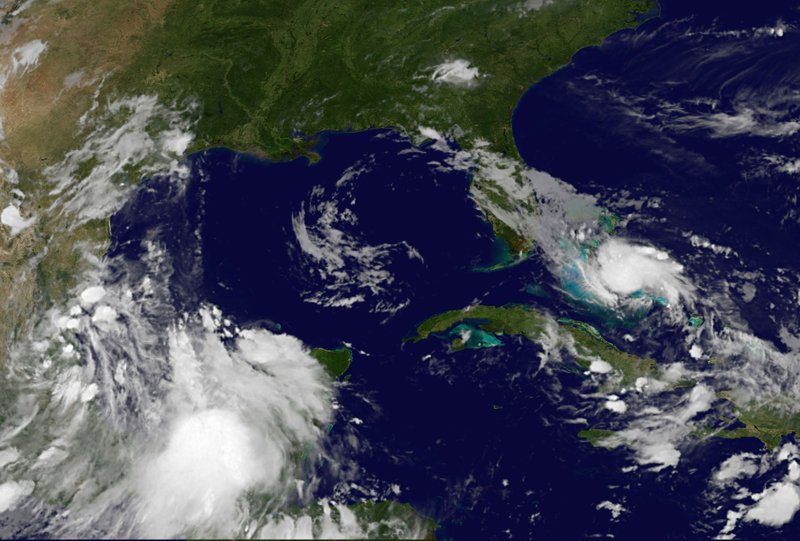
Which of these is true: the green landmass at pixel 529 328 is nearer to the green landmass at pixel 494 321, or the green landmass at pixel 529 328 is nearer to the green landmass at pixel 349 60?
the green landmass at pixel 494 321

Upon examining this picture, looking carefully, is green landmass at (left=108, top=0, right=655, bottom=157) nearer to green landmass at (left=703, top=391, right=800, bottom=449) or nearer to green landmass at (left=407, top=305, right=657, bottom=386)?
green landmass at (left=407, top=305, right=657, bottom=386)

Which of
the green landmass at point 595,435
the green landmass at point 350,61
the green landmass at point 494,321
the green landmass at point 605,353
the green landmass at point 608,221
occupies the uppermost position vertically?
the green landmass at point 350,61

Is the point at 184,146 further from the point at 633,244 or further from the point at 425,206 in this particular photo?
the point at 633,244

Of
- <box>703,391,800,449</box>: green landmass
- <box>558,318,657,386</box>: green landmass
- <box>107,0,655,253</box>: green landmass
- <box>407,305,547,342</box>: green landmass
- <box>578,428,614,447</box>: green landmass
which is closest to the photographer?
<box>703,391,800,449</box>: green landmass

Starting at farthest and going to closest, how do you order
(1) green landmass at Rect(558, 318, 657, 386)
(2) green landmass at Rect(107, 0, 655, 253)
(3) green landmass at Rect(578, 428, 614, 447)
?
1. (2) green landmass at Rect(107, 0, 655, 253)
2. (1) green landmass at Rect(558, 318, 657, 386)
3. (3) green landmass at Rect(578, 428, 614, 447)

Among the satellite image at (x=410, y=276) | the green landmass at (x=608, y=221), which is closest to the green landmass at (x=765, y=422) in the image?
the satellite image at (x=410, y=276)

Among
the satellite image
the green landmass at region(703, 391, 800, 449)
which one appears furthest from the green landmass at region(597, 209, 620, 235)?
the green landmass at region(703, 391, 800, 449)
